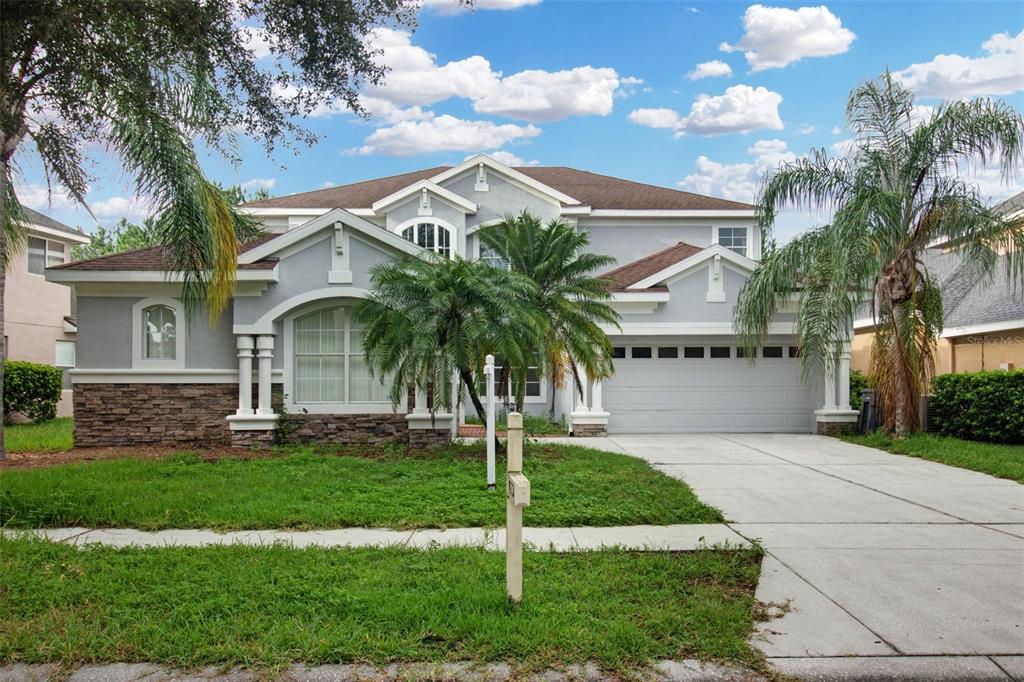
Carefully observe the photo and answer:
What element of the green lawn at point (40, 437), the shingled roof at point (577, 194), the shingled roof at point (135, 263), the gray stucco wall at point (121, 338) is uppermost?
the shingled roof at point (577, 194)

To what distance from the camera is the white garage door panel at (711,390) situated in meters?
17.8

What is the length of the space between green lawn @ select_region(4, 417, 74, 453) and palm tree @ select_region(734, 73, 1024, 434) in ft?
45.6

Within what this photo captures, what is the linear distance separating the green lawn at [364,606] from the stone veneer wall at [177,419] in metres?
7.52

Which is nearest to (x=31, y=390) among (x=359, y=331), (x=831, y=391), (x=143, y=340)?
(x=143, y=340)

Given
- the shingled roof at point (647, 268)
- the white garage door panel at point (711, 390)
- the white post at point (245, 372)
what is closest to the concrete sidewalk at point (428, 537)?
the white post at point (245, 372)

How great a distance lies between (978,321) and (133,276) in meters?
19.4

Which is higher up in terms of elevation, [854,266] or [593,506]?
[854,266]

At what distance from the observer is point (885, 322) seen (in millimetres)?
15398

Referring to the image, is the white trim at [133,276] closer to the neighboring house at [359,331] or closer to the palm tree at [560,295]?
the neighboring house at [359,331]

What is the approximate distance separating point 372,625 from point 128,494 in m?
5.36

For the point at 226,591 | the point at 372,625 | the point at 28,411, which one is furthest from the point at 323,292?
the point at 28,411

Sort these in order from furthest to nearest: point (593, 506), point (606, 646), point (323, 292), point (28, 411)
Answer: point (28, 411) → point (323, 292) → point (593, 506) → point (606, 646)

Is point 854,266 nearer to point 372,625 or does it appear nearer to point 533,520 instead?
point 533,520

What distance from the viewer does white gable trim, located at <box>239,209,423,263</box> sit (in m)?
13.9
